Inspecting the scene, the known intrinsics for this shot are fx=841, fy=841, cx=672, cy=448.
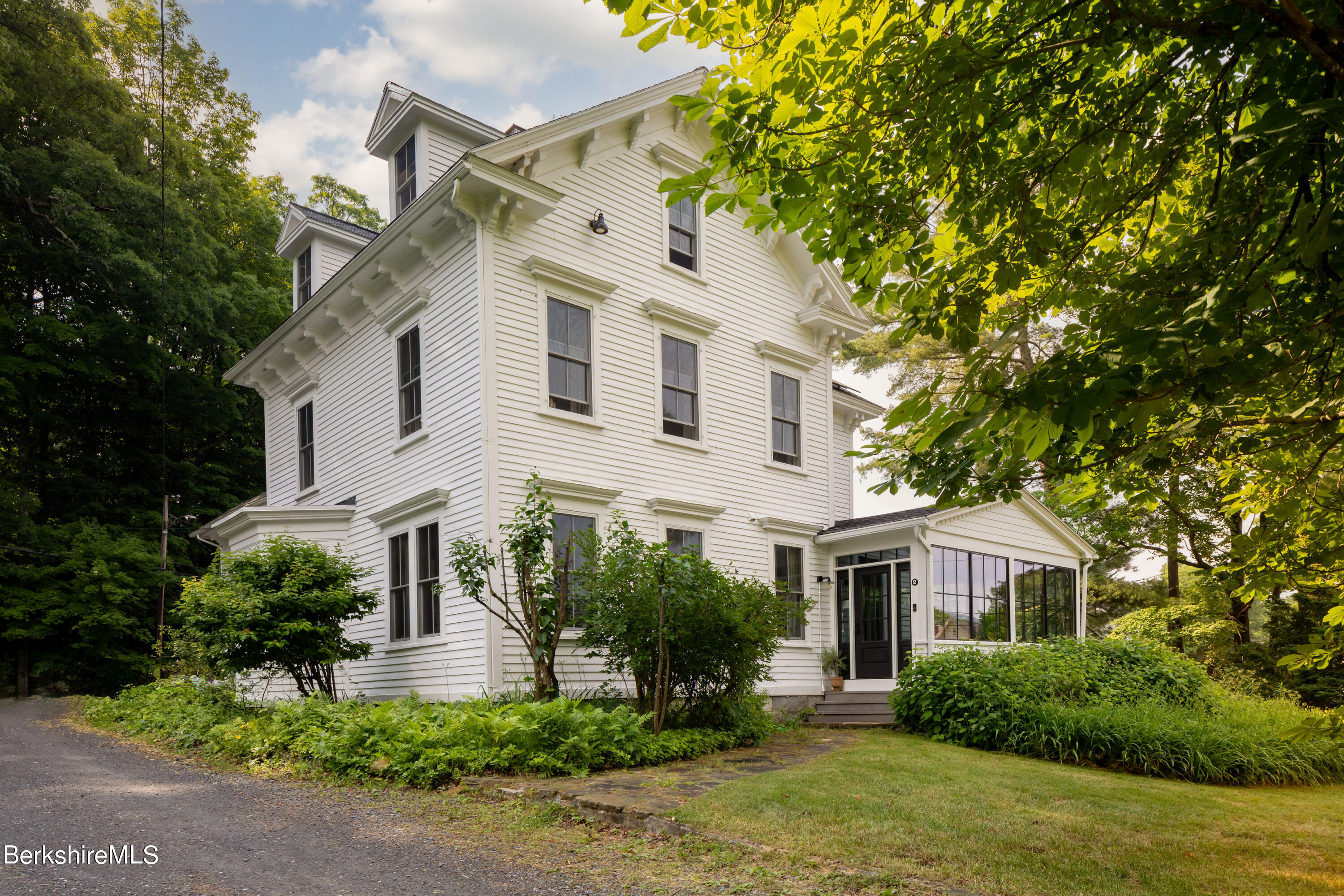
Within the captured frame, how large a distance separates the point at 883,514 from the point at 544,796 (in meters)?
10.4

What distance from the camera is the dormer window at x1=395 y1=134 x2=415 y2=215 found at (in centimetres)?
1444

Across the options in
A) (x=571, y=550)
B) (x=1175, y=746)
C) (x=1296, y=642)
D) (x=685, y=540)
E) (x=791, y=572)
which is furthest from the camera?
(x=1296, y=642)

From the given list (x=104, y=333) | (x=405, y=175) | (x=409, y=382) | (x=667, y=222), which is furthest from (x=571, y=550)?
(x=104, y=333)

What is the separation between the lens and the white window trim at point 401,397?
12.8 meters

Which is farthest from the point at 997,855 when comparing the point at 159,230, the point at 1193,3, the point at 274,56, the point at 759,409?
the point at 159,230

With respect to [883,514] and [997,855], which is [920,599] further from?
[997,855]

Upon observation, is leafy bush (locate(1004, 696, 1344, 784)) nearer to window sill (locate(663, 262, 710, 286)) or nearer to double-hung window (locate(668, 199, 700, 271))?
window sill (locate(663, 262, 710, 286))

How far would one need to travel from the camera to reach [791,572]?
1571 cm

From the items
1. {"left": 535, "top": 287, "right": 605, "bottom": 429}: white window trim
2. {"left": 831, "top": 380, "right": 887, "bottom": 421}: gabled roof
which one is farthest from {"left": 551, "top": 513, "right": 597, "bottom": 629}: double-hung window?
{"left": 831, "top": 380, "right": 887, "bottom": 421}: gabled roof

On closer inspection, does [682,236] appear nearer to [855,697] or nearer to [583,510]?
[583,510]

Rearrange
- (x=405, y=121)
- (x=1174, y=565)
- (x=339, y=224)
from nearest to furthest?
1. (x=405, y=121)
2. (x=339, y=224)
3. (x=1174, y=565)

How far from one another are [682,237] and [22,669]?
66.2 ft

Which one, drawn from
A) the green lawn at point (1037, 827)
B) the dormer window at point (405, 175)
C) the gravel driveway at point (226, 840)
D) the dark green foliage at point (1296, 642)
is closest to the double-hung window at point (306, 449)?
the dormer window at point (405, 175)

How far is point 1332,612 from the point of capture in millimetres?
4570
